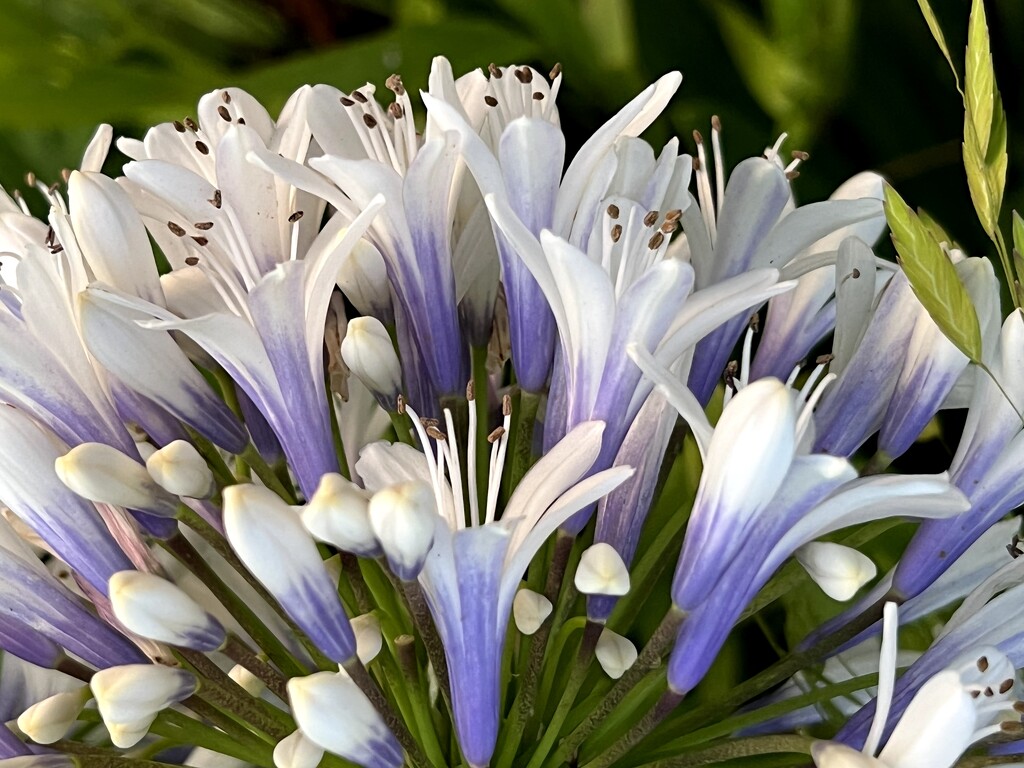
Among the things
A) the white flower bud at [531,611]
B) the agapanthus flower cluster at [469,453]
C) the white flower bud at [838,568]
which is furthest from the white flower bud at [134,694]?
the white flower bud at [838,568]

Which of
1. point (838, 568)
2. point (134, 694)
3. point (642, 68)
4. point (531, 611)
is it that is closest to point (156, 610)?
point (134, 694)

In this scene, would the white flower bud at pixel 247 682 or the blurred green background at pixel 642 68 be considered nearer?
the white flower bud at pixel 247 682

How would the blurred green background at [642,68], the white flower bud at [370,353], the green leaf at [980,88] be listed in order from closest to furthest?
the green leaf at [980,88] < the white flower bud at [370,353] < the blurred green background at [642,68]

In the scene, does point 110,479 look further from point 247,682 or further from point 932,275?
point 932,275

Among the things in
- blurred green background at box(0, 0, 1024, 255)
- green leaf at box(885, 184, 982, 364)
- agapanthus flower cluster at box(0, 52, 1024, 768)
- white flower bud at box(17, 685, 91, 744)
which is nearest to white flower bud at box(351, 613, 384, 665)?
agapanthus flower cluster at box(0, 52, 1024, 768)

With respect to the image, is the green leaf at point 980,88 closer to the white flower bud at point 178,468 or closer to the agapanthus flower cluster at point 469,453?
the agapanthus flower cluster at point 469,453

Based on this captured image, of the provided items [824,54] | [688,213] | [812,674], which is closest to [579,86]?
[824,54]

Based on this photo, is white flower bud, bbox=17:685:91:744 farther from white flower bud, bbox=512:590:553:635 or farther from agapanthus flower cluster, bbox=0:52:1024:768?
white flower bud, bbox=512:590:553:635

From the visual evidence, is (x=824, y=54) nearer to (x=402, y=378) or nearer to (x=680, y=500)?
(x=680, y=500)
